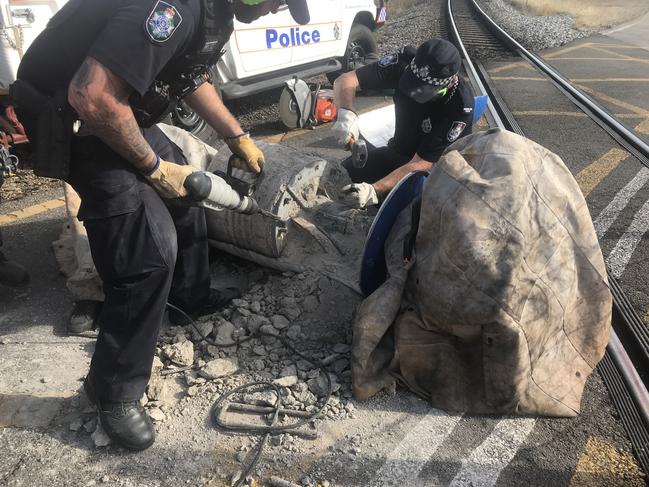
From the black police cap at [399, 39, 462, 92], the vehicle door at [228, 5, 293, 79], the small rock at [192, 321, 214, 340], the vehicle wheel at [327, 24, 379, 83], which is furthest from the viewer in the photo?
the vehicle wheel at [327, 24, 379, 83]

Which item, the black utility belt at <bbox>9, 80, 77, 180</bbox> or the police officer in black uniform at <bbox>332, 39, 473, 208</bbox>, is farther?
the police officer in black uniform at <bbox>332, 39, 473, 208</bbox>

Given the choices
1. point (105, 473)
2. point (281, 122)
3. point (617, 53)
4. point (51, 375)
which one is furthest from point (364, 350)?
point (617, 53)

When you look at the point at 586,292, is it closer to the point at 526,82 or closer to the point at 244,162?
the point at 244,162

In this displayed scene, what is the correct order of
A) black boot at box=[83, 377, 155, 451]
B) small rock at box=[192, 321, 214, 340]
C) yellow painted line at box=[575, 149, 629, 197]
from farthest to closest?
yellow painted line at box=[575, 149, 629, 197] < small rock at box=[192, 321, 214, 340] < black boot at box=[83, 377, 155, 451]

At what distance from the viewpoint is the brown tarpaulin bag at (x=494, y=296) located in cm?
213

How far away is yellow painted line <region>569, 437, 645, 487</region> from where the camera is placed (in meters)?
2.08

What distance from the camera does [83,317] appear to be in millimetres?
2871

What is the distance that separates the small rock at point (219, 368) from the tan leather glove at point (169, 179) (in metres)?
0.87

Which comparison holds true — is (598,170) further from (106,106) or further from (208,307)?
(106,106)

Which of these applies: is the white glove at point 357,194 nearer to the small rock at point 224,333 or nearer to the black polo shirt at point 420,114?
the black polo shirt at point 420,114

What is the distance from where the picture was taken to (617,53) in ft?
38.0

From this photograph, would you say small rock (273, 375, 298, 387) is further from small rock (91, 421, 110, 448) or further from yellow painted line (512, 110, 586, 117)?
yellow painted line (512, 110, 586, 117)

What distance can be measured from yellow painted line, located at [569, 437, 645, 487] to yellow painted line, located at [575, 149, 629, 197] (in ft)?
9.31

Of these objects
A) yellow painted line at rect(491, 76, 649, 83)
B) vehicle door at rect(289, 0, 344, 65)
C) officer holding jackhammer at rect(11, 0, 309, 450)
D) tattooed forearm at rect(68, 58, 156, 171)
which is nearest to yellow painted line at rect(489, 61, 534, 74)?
yellow painted line at rect(491, 76, 649, 83)
